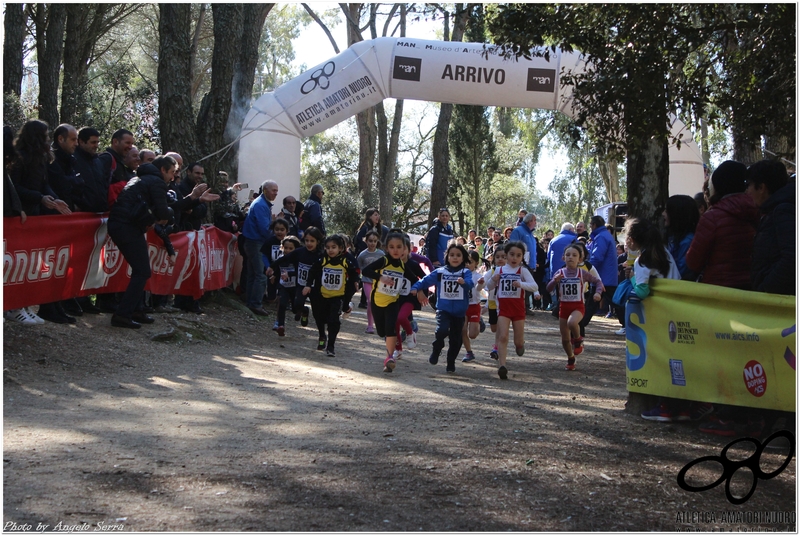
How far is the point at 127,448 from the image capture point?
17.4ft

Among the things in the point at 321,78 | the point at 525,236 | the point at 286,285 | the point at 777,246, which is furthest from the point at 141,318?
the point at 525,236

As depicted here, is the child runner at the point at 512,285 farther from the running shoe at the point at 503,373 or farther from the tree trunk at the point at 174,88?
the tree trunk at the point at 174,88

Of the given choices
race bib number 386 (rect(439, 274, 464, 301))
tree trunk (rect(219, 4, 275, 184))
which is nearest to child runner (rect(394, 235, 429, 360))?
race bib number 386 (rect(439, 274, 464, 301))

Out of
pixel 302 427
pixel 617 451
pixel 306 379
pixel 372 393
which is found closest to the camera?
pixel 617 451

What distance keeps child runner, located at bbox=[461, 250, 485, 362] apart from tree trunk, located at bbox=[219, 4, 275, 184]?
615 cm

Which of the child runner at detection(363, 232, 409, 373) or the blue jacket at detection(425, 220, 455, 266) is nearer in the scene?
the child runner at detection(363, 232, 409, 373)

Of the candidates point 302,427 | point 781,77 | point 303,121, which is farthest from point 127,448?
point 303,121

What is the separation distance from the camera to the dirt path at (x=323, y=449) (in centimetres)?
426

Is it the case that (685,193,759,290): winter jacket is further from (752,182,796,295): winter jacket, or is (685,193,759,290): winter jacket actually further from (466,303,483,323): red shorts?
(466,303,483,323): red shorts

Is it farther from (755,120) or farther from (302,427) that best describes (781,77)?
(302,427)

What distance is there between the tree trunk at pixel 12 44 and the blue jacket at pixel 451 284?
13401 millimetres

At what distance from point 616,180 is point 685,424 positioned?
136ft

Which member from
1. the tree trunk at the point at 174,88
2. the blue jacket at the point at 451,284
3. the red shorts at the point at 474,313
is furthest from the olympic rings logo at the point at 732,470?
the tree trunk at the point at 174,88

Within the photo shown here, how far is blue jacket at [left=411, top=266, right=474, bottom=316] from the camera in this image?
9469mm
